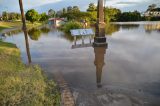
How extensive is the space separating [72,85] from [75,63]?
11.8 feet

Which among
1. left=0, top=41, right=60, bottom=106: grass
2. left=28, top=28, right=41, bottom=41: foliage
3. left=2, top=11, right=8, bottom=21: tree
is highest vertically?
left=2, top=11, right=8, bottom=21: tree

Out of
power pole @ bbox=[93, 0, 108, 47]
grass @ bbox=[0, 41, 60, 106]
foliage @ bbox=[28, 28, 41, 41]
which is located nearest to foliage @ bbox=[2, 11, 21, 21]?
foliage @ bbox=[28, 28, 41, 41]

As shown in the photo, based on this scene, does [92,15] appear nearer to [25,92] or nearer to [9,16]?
[25,92]

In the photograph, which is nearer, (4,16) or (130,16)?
(130,16)

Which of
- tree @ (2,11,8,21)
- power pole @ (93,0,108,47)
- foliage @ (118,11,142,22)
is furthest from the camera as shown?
tree @ (2,11,8,21)

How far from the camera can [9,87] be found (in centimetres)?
636

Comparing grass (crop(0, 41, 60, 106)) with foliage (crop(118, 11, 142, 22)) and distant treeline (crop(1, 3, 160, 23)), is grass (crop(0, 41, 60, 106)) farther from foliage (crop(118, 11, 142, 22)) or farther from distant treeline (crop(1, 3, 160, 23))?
foliage (crop(118, 11, 142, 22))

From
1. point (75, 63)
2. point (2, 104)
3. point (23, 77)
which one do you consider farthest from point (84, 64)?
point (2, 104)

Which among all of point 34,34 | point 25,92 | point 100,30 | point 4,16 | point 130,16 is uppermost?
point 4,16

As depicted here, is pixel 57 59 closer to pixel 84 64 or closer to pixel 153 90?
pixel 84 64

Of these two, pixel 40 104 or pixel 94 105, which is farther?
pixel 94 105

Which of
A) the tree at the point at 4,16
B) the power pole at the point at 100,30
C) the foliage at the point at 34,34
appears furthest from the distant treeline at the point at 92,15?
the power pole at the point at 100,30

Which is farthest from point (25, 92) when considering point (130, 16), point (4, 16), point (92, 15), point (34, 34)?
point (4, 16)

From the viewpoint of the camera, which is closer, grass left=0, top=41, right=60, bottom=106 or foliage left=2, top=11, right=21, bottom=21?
grass left=0, top=41, right=60, bottom=106
